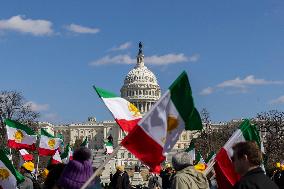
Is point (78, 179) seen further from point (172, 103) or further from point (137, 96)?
point (137, 96)

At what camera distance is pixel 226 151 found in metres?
7.40

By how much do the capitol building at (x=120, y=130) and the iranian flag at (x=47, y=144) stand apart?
115m

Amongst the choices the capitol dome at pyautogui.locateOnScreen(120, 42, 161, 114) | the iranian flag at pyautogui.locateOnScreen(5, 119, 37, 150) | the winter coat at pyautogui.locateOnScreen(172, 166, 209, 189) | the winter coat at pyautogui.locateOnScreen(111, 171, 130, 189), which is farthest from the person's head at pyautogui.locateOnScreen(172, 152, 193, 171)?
the capitol dome at pyautogui.locateOnScreen(120, 42, 161, 114)

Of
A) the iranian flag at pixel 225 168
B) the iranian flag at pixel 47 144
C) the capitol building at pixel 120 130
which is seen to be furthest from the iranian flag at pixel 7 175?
the capitol building at pixel 120 130

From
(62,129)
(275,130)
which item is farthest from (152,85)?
(275,130)

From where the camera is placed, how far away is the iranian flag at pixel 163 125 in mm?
6262

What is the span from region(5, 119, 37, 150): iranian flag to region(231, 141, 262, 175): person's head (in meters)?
12.2

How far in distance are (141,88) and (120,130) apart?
16.2m

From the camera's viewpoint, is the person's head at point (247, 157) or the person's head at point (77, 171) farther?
the person's head at point (77, 171)

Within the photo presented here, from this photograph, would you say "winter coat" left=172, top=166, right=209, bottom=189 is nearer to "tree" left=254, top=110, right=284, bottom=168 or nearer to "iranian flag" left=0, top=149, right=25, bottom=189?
"iranian flag" left=0, top=149, right=25, bottom=189

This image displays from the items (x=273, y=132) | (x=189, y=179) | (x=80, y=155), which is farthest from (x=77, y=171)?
(x=273, y=132)

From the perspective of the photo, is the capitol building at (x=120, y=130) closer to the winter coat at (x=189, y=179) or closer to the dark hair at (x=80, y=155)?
the winter coat at (x=189, y=179)

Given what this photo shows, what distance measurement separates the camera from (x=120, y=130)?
170 metres

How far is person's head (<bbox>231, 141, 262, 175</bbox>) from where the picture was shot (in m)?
5.27
